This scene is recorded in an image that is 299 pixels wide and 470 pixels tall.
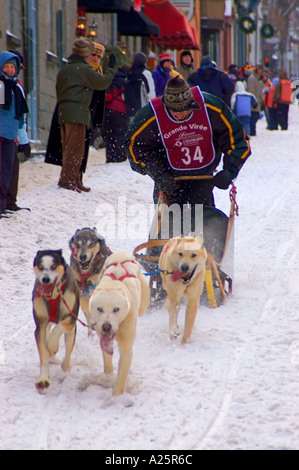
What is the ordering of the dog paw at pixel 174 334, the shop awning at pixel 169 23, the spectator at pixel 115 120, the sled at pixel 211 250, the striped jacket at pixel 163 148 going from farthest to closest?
the shop awning at pixel 169 23
the spectator at pixel 115 120
the striped jacket at pixel 163 148
the sled at pixel 211 250
the dog paw at pixel 174 334

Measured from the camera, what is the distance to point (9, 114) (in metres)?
8.27

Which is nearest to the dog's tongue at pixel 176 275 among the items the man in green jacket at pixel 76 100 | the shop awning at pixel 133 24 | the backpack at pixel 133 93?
the man in green jacket at pixel 76 100

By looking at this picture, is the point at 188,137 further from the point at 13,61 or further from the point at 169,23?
the point at 169,23

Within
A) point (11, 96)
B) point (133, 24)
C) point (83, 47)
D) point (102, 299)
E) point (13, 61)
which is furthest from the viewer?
point (133, 24)

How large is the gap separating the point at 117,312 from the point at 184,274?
1.06 metres

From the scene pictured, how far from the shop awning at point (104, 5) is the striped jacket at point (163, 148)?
1265 cm

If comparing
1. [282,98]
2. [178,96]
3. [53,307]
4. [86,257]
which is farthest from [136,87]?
[282,98]

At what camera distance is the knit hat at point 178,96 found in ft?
18.2

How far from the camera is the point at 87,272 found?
4969mm

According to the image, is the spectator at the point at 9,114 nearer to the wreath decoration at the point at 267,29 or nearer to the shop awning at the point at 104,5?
the shop awning at the point at 104,5

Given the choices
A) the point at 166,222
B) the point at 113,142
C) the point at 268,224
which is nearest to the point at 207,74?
the point at 113,142

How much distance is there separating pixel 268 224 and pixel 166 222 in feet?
12.3

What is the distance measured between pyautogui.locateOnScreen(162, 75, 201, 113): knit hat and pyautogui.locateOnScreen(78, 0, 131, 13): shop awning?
1288 cm
